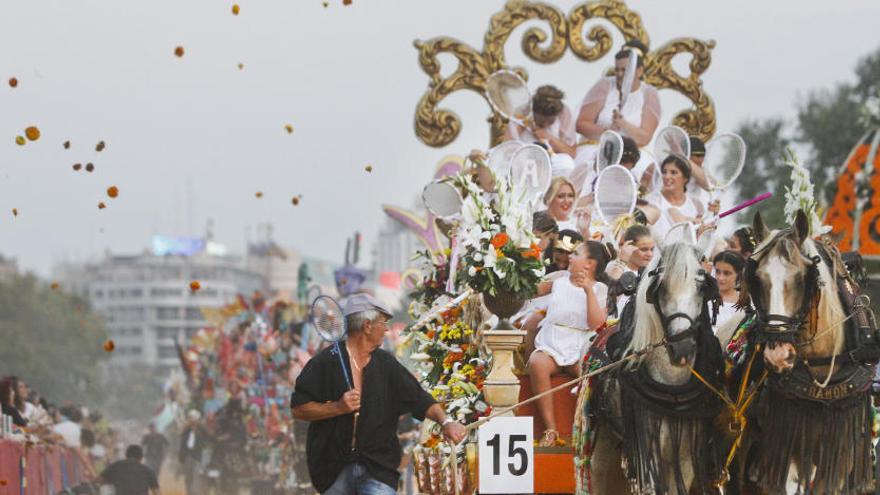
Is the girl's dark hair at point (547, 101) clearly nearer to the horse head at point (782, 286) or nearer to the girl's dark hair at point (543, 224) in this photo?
the girl's dark hair at point (543, 224)

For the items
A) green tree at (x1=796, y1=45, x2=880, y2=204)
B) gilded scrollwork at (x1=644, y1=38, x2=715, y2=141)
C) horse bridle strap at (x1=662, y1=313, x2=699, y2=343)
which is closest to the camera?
horse bridle strap at (x1=662, y1=313, x2=699, y2=343)

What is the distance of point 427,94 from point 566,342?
4711 millimetres

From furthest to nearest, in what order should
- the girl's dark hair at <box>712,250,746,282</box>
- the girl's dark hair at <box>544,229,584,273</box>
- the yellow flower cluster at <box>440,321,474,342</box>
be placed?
the yellow flower cluster at <box>440,321,474,342</box> < the girl's dark hair at <box>544,229,584,273</box> < the girl's dark hair at <box>712,250,746,282</box>

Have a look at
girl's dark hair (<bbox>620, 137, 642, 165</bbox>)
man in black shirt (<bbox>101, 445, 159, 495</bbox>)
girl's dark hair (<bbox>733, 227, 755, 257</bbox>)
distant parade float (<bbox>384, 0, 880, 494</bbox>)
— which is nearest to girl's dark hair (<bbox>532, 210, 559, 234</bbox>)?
distant parade float (<bbox>384, 0, 880, 494</bbox>)

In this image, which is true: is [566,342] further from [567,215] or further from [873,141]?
[873,141]

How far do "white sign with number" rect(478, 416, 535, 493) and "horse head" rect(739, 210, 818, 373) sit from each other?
1.62m

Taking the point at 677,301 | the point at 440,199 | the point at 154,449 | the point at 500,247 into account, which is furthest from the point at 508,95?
the point at 154,449

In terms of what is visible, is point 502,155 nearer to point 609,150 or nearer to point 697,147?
point 609,150

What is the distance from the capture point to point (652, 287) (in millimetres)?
10703

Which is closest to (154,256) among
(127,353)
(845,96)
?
(127,353)

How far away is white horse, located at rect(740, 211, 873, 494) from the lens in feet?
33.0

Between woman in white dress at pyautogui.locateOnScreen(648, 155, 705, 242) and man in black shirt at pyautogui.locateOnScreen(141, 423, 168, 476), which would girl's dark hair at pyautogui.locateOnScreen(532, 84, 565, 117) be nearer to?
woman in white dress at pyautogui.locateOnScreen(648, 155, 705, 242)

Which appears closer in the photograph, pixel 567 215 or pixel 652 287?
pixel 652 287

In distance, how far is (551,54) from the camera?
17.1 meters
